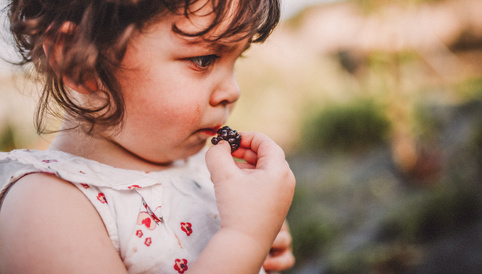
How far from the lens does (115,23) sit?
3.43 feet

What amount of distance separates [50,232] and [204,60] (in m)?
0.61

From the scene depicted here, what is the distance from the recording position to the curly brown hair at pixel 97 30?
1.03m

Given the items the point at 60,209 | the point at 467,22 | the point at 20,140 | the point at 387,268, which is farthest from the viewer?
the point at 467,22

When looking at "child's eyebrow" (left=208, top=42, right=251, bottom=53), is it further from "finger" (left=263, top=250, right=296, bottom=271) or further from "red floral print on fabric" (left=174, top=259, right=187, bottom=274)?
"finger" (left=263, top=250, right=296, bottom=271)

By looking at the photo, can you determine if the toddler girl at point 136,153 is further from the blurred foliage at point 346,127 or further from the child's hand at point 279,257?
the blurred foliage at point 346,127

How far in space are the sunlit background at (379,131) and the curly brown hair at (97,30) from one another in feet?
0.91

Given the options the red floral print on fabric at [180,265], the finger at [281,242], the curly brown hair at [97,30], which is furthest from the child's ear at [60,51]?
the finger at [281,242]

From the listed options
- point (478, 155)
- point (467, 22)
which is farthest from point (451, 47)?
point (478, 155)

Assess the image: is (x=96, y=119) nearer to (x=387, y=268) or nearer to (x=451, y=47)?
(x=387, y=268)

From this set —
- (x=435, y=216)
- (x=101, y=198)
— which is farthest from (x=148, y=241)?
(x=435, y=216)

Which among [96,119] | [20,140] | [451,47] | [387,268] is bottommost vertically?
[20,140]

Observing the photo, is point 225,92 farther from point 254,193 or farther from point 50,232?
point 50,232

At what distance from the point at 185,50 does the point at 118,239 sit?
54 centimetres

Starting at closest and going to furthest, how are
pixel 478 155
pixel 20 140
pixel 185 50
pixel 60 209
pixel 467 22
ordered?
pixel 60 209 → pixel 185 50 → pixel 478 155 → pixel 20 140 → pixel 467 22
